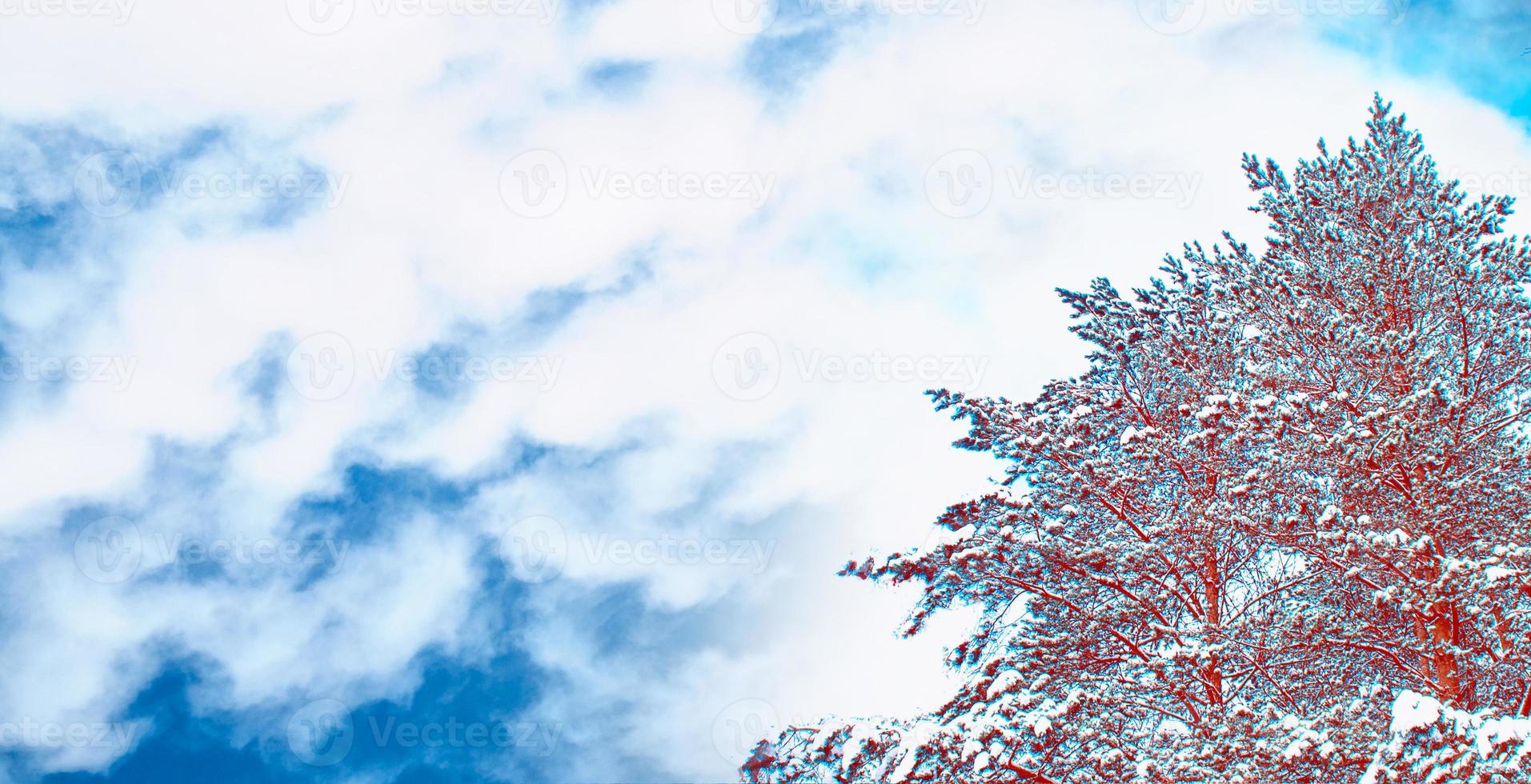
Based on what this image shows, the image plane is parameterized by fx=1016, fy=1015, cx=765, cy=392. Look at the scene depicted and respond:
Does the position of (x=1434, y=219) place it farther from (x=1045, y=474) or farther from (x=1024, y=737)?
(x=1024, y=737)

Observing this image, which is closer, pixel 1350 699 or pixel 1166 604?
pixel 1350 699

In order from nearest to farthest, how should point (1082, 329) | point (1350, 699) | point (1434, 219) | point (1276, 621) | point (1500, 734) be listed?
point (1500, 734)
point (1350, 699)
point (1276, 621)
point (1434, 219)
point (1082, 329)

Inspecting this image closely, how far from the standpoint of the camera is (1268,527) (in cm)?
932

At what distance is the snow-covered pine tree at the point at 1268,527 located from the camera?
8.44 meters

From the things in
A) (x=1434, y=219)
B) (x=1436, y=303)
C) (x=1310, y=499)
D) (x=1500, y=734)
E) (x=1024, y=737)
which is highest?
(x=1434, y=219)

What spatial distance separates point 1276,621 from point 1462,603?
186cm

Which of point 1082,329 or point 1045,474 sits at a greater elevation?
point 1082,329

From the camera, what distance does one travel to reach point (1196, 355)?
10883 millimetres

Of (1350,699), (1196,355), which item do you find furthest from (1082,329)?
(1350,699)

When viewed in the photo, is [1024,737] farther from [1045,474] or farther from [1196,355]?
Result: [1196,355]

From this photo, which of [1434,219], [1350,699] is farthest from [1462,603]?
[1434,219]

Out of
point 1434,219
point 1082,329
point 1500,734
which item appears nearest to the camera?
point 1500,734

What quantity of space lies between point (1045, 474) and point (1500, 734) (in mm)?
4857

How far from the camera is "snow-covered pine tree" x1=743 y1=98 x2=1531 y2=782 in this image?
27.7 feet
